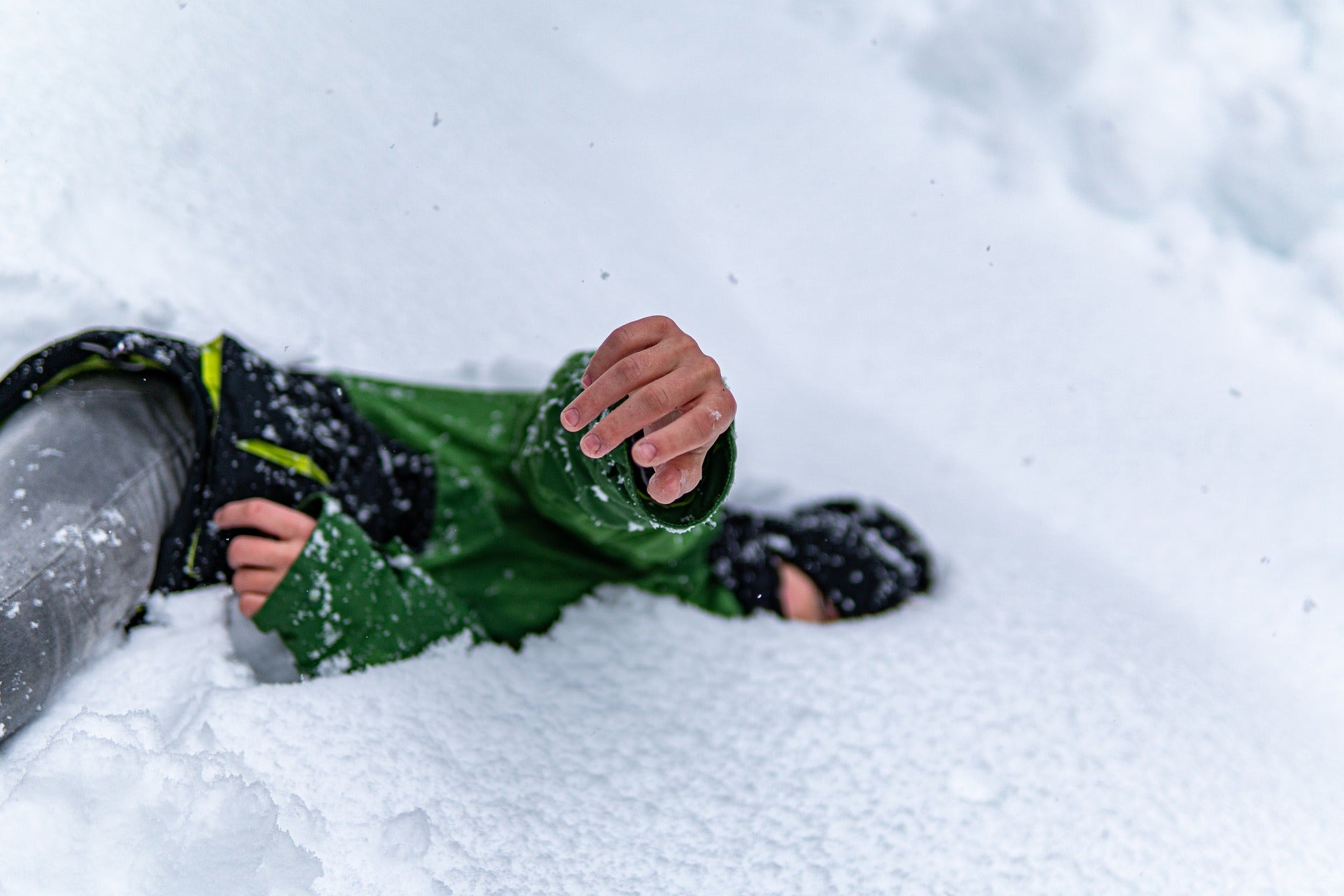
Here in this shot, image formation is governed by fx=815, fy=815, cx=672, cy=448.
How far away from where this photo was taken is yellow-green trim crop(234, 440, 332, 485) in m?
0.60

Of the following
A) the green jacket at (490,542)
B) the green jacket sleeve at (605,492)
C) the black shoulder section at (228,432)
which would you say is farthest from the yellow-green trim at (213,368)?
the green jacket sleeve at (605,492)

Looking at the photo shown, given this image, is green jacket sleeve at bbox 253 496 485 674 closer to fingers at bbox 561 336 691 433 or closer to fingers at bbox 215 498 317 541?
fingers at bbox 215 498 317 541

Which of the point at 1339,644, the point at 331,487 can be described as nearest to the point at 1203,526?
the point at 1339,644

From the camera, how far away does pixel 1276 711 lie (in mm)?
667

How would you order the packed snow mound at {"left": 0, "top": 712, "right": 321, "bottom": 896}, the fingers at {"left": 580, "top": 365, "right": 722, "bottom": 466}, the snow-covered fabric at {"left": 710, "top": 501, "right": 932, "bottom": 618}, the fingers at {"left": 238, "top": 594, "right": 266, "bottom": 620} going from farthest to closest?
the snow-covered fabric at {"left": 710, "top": 501, "right": 932, "bottom": 618} < the fingers at {"left": 238, "top": 594, "right": 266, "bottom": 620} < the fingers at {"left": 580, "top": 365, "right": 722, "bottom": 466} < the packed snow mound at {"left": 0, "top": 712, "right": 321, "bottom": 896}

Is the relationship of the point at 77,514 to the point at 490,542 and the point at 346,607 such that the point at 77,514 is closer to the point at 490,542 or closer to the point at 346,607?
the point at 346,607

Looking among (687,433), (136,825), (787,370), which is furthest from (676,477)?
(787,370)

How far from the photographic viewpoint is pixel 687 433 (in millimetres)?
455

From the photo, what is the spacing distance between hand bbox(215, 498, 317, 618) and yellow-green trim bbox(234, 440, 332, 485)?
3cm

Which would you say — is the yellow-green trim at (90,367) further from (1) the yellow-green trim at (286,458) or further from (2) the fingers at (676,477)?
(2) the fingers at (676,477)

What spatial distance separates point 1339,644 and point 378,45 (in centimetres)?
117

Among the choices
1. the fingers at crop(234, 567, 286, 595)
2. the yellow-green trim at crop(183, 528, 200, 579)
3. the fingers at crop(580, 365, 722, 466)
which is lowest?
Answer: the yellow-green trim at crop(183, 528, 200, 579)

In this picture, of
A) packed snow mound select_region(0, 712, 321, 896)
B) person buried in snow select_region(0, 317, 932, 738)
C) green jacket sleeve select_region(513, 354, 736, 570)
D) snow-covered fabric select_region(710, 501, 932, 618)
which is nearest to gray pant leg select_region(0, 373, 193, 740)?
person buried in snow select_region(0, 317, 932, 738)

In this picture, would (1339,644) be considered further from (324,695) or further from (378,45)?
(378,45)
